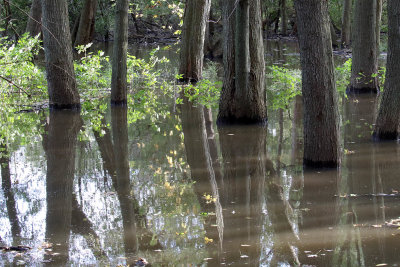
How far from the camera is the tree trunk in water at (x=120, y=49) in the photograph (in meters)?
13.0

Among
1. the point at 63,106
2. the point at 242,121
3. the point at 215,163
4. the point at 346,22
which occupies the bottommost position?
the point at 215,163

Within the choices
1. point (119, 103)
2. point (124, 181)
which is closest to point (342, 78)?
point (119, 103)

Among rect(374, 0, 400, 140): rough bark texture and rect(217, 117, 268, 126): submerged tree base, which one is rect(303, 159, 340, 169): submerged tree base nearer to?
rect(374, 0, 400, 140): rough bark texture

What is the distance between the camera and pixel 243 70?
10672 millimetres

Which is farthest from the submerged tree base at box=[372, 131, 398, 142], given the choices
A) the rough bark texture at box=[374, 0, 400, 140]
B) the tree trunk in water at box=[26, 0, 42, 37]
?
the tree trunk in water at box=[26, 0, 42, 37]

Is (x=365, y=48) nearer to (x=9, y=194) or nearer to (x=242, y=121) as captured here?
(x=242, y=121)

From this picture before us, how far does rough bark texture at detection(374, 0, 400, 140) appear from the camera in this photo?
9.12 metres

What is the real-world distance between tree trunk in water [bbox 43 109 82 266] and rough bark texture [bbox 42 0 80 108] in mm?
377

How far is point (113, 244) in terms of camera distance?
5426mm

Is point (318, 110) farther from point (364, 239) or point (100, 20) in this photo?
point (100, 20)

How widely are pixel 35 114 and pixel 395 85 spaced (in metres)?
8.68

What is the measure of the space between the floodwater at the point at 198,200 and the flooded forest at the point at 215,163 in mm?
24

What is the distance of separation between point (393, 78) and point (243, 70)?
2.85 m

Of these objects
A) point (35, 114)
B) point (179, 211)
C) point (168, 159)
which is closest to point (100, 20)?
point (35, 114)
